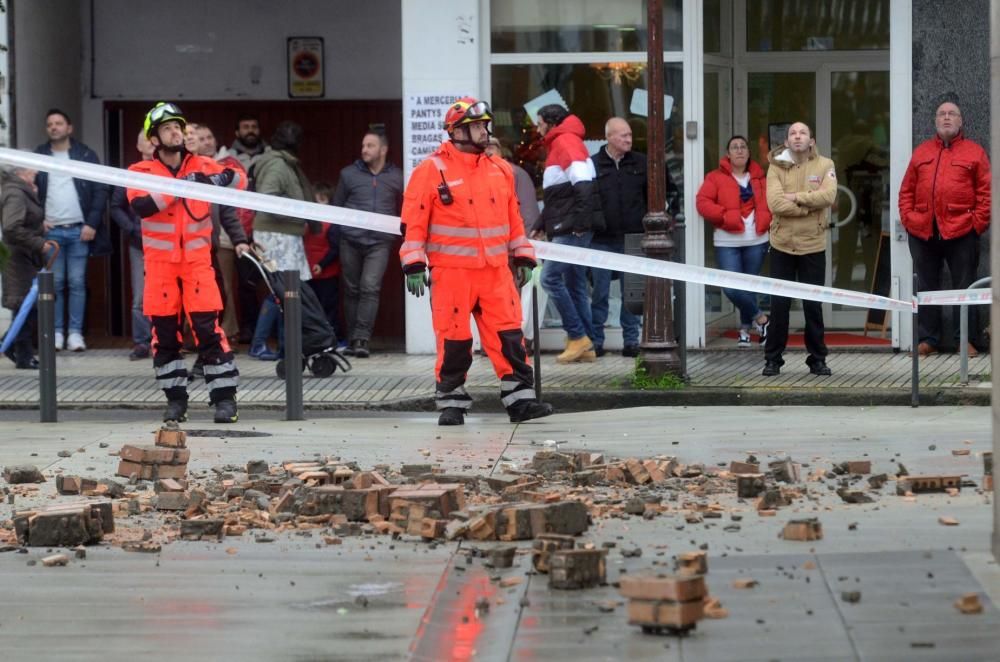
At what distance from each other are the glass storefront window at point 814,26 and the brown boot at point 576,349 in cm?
370

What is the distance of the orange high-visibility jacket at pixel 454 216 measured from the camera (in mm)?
10859

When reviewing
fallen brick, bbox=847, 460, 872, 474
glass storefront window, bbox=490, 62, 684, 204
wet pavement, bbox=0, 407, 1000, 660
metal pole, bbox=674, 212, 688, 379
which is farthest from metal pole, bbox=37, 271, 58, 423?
fallen brick, bbox=847, 460, 872, 474

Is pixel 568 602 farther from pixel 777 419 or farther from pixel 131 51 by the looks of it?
pixel 131 51

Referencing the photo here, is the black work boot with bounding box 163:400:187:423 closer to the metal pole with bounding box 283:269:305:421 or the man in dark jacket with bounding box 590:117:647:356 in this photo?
the metal pole with bounding box 283:269:305:421

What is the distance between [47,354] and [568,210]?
4.52 meters

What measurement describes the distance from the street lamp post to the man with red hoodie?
1.44 metres

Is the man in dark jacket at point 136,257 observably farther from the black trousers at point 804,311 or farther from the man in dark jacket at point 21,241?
the black trousers at point 804,311

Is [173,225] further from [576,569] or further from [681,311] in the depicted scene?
[576,569]

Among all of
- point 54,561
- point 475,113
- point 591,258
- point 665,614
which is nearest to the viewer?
point 665,614

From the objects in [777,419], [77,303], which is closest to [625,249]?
[777,419]

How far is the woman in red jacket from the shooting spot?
49.5ft

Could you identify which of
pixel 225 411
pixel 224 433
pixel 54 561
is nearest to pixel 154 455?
pixel 224 433

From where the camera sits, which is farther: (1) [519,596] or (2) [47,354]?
(2) [47,354]

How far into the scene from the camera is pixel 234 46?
58.2ft
